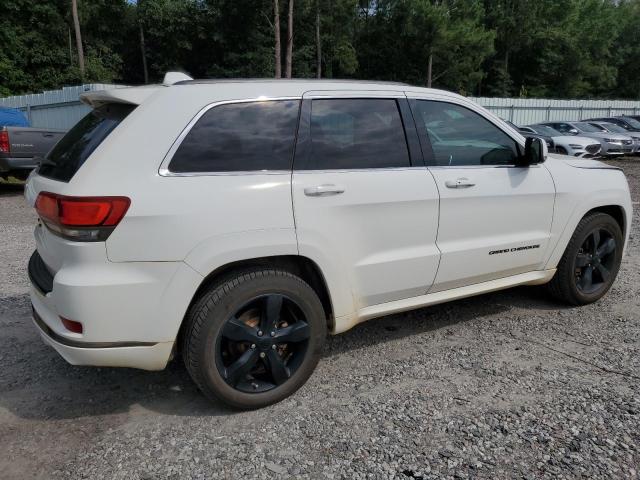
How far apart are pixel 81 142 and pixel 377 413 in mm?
2201

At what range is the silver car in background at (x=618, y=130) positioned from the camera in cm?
2069

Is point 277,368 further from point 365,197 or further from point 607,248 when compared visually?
point 607,248

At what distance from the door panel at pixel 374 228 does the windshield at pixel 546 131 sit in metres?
17.2

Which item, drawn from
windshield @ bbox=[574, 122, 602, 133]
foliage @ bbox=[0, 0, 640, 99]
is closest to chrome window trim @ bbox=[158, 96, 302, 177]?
windshield @ bbox=[574, 122, 602, 133]

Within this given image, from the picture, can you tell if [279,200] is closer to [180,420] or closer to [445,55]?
[180,420]

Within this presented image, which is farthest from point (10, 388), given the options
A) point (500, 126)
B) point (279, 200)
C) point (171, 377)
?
point (500, 126)

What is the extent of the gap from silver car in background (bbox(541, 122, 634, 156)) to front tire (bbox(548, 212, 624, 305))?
54.1 ft

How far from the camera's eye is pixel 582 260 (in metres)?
4.62

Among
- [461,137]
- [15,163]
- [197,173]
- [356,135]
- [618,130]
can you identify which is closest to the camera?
[197,173]

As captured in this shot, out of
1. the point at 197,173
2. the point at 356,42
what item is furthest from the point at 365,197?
the point at 356,42

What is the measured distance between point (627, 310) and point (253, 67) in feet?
123

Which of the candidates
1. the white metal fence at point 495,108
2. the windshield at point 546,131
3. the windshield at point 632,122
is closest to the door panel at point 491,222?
the white metal fence at point 495,108

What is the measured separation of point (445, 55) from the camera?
4419cm

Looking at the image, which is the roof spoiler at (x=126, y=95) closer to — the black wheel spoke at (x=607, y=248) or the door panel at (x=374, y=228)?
the door panel at (x=374, y=228)
